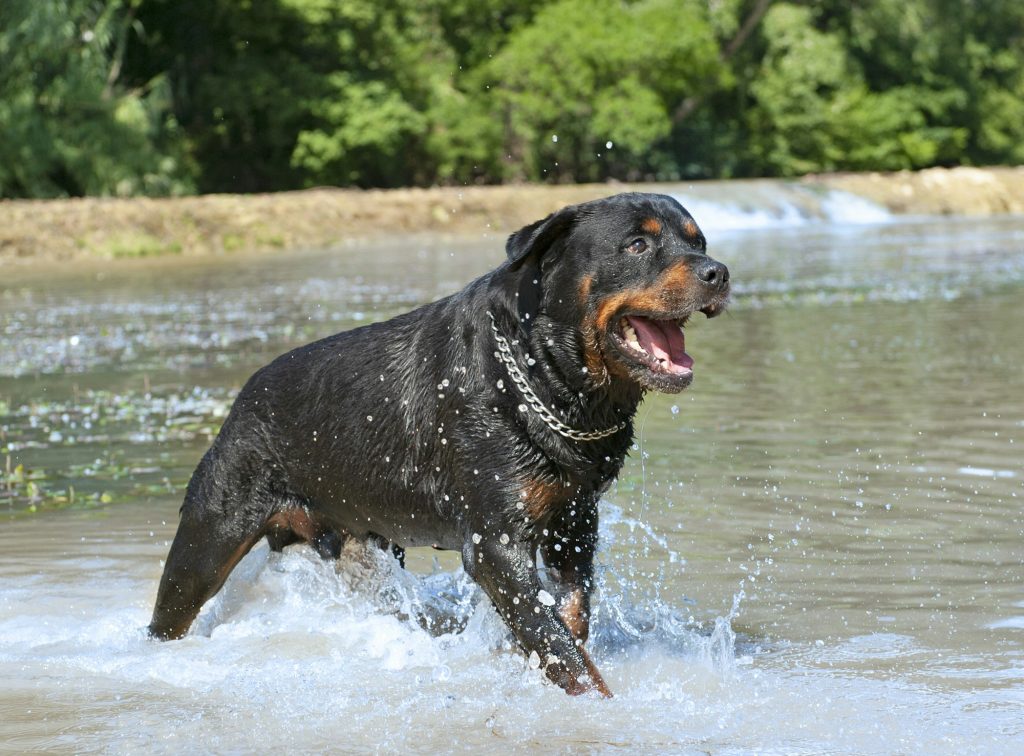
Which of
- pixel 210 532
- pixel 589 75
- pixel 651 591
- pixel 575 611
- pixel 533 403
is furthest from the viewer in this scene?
pixel 589 75

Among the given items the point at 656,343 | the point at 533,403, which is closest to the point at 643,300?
the point at 656,343

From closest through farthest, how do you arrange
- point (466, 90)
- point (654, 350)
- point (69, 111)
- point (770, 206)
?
point (654, 350) < point (69, 111) < point (770, 206) < point (466, 90)

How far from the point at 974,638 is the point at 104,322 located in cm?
1409

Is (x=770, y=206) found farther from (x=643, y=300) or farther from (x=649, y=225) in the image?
(x=643, y=300)

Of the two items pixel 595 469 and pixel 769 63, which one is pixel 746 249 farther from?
pixel 769 63

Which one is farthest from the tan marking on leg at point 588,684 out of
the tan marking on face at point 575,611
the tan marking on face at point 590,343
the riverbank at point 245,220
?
the riverbank at point 245,220

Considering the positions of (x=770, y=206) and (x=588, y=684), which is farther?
(x=770, y=206)

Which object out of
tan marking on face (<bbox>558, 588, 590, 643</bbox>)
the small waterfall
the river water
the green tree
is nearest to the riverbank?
the small waterfall

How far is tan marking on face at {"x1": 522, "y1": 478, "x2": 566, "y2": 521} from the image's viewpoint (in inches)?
205

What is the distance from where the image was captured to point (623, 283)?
5.17 m

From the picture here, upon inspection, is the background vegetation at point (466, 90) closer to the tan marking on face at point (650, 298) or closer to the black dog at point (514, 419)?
the black dog at point (514, 419)

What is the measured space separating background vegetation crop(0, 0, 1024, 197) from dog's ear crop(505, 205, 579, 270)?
102ft

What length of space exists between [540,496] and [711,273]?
1.02 m

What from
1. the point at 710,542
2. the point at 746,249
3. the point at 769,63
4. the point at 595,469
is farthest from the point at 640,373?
the point at 769,63
